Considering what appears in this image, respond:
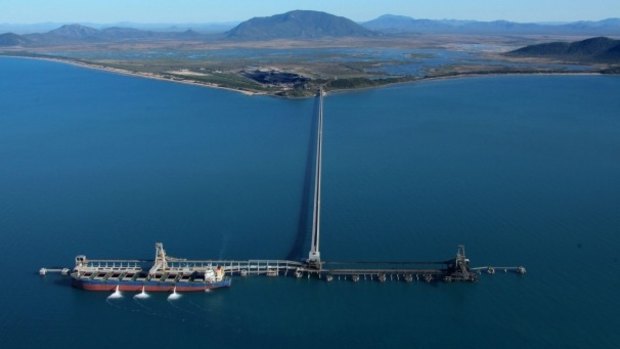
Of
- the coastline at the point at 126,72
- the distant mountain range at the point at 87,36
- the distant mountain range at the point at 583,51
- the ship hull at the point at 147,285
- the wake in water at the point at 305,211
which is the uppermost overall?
the distant mountain range at the point at 87,36

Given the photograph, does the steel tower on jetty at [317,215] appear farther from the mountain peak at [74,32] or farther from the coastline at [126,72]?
the mountain peak at [74,32]

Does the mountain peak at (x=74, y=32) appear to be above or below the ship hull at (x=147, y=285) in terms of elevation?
above

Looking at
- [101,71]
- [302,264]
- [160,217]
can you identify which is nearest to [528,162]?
[302,264]

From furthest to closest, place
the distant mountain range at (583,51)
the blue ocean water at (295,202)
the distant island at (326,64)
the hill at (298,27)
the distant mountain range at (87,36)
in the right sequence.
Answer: the hill at (298,27)
the distant mountain range at (87,36)
the distant mountain range at (583,51)
the distant island at (326,64)
the blue ocean water at (295,202)

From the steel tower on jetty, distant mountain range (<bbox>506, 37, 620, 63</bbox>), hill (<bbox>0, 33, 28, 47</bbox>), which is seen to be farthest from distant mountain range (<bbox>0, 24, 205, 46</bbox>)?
the steel tower on jetty

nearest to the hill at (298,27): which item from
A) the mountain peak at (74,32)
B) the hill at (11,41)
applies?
the mountain peak at (74,32)

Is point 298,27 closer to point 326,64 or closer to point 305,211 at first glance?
point 326,64

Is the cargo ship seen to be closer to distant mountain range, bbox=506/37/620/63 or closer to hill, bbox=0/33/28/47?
distant mountain range, bbox=506/37/620/63
